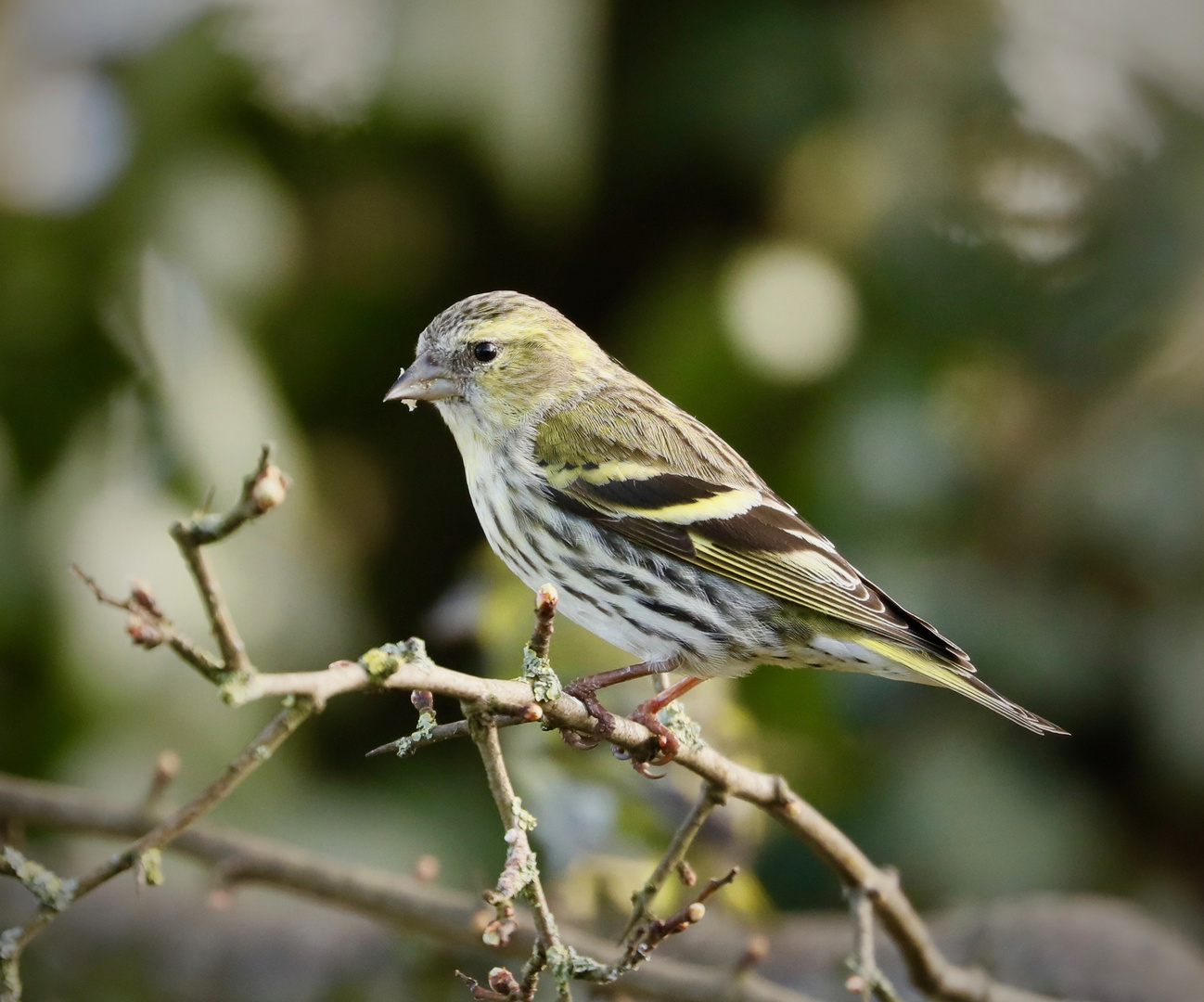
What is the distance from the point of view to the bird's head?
6.75 ft

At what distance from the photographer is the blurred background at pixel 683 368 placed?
3572mm

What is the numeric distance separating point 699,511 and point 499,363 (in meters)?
0.39

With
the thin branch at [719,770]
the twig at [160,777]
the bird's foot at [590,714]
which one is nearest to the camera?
the thin branch at [719,770]

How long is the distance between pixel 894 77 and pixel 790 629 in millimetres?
3005

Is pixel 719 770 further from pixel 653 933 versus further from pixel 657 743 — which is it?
pixel 653 933

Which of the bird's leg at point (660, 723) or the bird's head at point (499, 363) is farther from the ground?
the bird's head at point (499, 363)

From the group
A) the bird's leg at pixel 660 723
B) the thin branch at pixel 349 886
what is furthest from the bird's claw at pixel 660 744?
the thin branch at pixel 349 886

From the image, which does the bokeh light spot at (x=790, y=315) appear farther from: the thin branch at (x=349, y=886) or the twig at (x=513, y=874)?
the twig at (x=513, y=874)

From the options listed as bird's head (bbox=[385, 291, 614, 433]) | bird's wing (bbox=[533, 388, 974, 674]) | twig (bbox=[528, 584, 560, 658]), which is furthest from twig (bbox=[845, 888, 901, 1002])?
bird's head (bbox=[385, 291, 614, 433])

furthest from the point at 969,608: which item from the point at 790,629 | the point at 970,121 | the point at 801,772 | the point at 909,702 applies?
the point at 790,629

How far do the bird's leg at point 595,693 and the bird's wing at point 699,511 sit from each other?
9.8 inches

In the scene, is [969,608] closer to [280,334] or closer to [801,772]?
[801,772]

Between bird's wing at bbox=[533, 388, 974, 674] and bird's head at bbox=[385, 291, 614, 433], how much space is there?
0.20 ft

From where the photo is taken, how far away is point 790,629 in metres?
2.04
